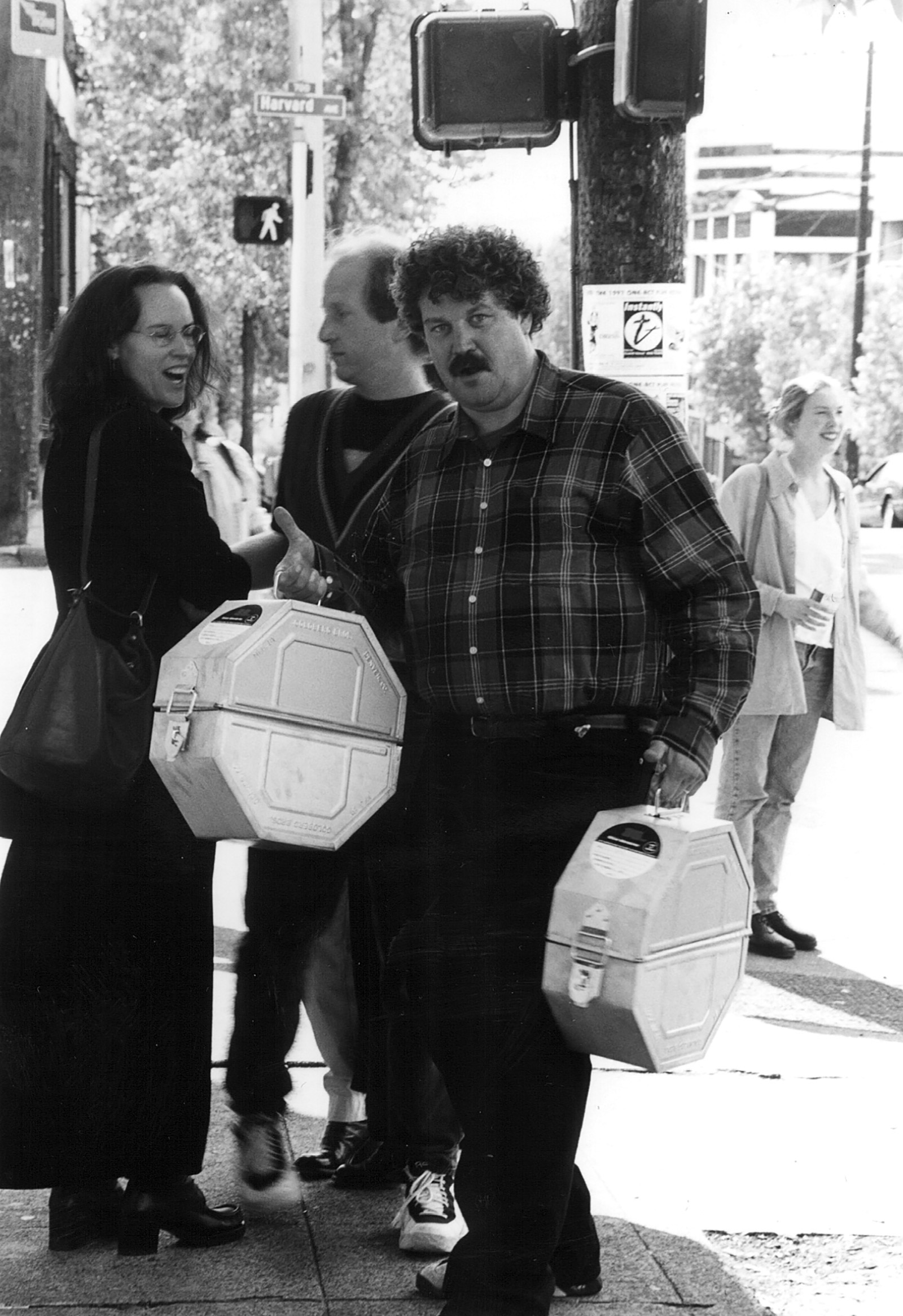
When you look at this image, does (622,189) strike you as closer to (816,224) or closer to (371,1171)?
(816,224)

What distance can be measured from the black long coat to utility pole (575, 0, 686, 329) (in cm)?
131

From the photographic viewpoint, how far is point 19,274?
12.2ft

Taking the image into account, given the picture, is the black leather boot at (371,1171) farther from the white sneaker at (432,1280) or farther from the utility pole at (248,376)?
the utility pole at (248,376)

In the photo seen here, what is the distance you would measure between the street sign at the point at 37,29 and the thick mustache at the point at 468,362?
61.6 inches

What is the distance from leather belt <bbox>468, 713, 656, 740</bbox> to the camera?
2.69m

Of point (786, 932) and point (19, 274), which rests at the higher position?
point (19, 274)

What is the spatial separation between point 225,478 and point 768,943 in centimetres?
270

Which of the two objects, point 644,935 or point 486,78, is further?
point 486,78

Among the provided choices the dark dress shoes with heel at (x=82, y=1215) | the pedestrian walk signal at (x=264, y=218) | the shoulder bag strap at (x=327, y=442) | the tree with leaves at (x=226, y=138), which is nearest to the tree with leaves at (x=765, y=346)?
the tree with leaves at (x=226, y=138)

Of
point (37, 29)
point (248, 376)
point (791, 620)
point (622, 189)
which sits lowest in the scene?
point (791, 620)

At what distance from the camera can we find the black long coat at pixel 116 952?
Answer: 9.52ft

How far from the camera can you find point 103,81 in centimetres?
406

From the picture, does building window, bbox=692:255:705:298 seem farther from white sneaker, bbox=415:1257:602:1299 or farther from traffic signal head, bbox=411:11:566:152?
white sneaker, bbox=415:1257:602:1299

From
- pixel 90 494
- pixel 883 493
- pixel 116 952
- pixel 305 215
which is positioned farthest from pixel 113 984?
pixel 883 493
